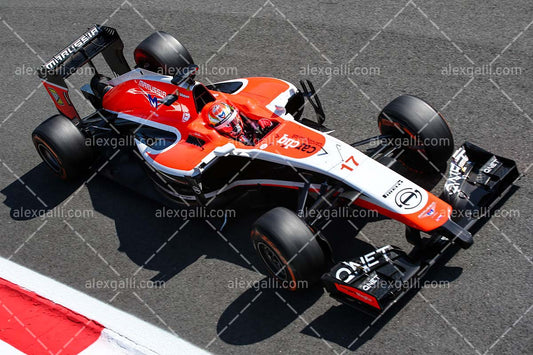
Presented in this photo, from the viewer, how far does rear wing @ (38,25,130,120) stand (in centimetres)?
881

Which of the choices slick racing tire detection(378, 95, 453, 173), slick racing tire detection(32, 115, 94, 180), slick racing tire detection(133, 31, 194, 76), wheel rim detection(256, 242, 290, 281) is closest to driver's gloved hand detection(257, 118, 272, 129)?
slick racing tire detection(378, 95, 453, 173)

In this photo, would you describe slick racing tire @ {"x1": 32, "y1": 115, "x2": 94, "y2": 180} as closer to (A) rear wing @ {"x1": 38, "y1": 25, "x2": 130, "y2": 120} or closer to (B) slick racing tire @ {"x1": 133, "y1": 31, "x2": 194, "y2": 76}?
(A) rear wing @ {"x1": 38, "y1": 25, "x2": 130, "y2": 120}

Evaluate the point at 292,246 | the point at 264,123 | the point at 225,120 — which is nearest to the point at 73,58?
the point at 225,120

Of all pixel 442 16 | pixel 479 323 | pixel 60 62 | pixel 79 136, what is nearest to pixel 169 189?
pixel 79 136

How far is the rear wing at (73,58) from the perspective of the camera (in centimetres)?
881

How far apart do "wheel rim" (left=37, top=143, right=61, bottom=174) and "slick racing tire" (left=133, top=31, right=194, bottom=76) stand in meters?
1.82

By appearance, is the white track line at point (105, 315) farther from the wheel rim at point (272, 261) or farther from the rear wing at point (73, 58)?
the rear wing at point (73, 58)

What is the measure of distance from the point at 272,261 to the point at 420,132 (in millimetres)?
2220

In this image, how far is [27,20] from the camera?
1220 cm

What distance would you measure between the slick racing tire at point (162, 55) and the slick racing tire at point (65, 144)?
151 cm

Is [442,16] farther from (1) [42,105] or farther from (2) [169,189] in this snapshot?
(1) [42,105]

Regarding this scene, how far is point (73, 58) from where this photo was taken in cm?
901

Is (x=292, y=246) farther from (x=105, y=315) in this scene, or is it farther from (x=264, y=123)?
(x=105, y=315)

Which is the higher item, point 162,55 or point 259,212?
point 162,55
